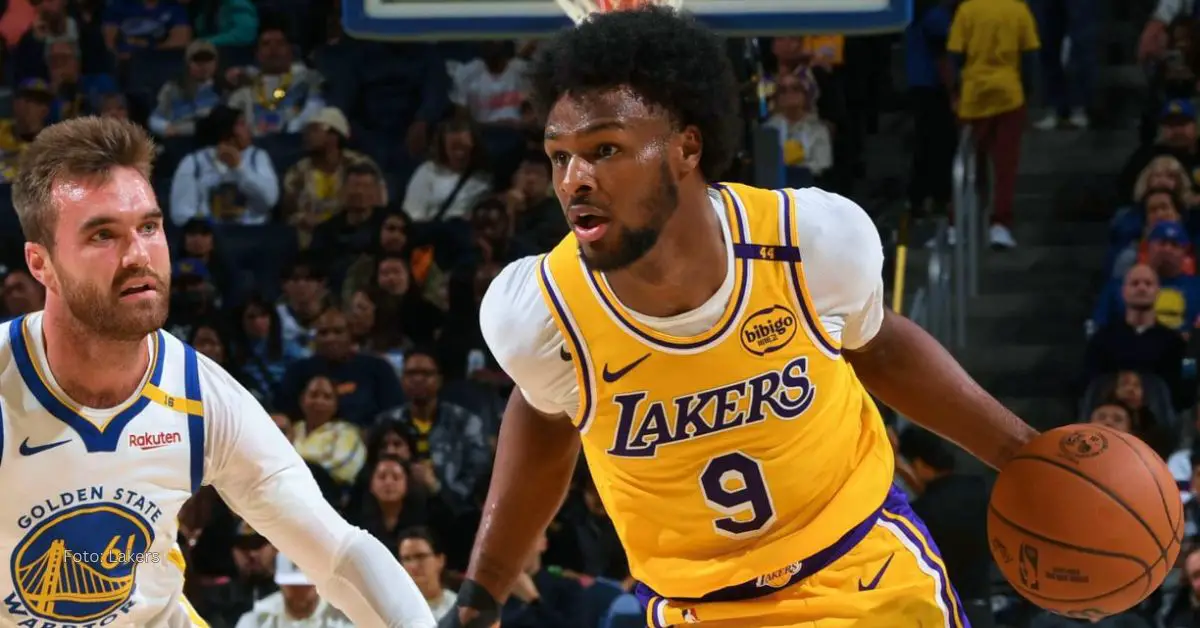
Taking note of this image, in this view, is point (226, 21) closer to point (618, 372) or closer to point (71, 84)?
point (71, 84)

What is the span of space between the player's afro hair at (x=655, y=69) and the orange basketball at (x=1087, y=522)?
104cm

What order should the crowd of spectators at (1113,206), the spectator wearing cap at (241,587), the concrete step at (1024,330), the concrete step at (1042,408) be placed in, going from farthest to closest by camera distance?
1. the concrete step at (1024,330)
2. the concrete step at (1042,408)
3. the spectator wearing cap at (241,587)
4. the crowd of spectators at (1113,206)

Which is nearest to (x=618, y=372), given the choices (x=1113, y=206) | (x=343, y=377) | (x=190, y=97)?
(x=343, y=377)

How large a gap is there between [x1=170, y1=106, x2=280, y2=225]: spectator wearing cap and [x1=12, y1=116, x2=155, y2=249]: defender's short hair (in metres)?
6.86

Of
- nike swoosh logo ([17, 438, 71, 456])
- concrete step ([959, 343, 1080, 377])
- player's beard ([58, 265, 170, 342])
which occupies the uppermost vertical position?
player's beard ([58, 265, 170, 342])

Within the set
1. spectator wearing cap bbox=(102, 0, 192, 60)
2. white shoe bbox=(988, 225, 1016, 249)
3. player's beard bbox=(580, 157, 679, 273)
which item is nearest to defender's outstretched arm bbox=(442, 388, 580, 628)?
player's beard bbox=(580, 157, 679, 273)

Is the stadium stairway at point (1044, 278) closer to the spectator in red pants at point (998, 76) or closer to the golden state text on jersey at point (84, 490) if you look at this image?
the spectator in red pants at point (998, 76)

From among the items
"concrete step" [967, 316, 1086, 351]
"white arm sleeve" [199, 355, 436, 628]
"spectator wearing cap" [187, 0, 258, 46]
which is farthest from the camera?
"spectator wearing cap" [187, 0, 258, 46]

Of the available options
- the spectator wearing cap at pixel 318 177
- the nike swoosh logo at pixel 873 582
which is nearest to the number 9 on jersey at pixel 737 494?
the nike swoosh logo at pixel 873 582

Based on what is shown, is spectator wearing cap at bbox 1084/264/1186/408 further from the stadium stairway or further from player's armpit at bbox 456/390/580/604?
player's armpit at bbox 456/390/580/604

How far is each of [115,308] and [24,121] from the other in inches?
322

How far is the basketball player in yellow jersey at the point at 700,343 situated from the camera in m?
3.62

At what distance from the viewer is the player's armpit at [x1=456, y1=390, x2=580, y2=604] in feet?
13.1

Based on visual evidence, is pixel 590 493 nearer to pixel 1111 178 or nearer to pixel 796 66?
pixel 796 66
